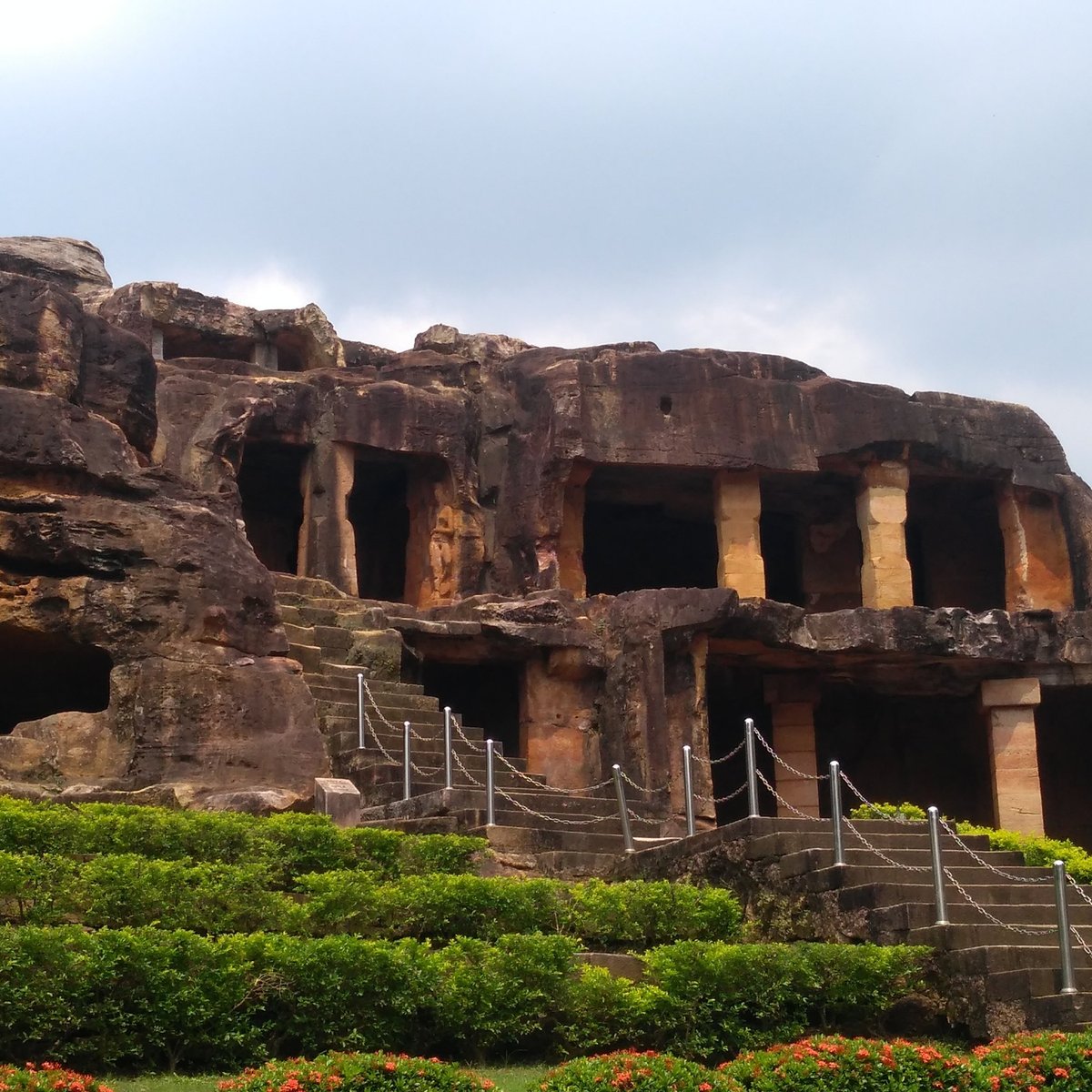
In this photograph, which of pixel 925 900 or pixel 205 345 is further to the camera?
pixel 205 345

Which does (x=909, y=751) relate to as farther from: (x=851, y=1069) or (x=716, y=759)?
(x=851, y=1069)

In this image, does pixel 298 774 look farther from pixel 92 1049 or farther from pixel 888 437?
pixel 888 437

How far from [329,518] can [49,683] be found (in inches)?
321

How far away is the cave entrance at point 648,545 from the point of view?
28938mm

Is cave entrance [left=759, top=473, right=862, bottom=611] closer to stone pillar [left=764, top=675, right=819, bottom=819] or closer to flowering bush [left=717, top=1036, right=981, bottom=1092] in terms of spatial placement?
stone pillar [left=764, top=675, right=819, bottom=819]

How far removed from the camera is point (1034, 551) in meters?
27.0

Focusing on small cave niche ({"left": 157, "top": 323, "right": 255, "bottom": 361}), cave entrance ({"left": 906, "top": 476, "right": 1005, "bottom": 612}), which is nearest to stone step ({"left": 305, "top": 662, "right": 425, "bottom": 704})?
small cave niche ({"left": 157, "top": 323, "right": 255, "bottom": 361})

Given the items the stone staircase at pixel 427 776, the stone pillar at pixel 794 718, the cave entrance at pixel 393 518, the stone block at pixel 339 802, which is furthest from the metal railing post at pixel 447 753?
the cave entrance at pixel 393 518

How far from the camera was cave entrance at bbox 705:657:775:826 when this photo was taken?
80.2 ft

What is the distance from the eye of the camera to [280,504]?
29.9 metres

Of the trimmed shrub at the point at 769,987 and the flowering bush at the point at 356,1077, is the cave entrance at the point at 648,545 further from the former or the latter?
the flowering bush at the point at 356,1077

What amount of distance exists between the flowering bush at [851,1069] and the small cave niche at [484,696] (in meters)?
14.1

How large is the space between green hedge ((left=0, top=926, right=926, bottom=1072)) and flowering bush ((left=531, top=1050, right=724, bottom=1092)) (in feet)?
4.35

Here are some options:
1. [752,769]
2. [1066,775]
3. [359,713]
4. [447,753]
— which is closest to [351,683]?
[359,713]
